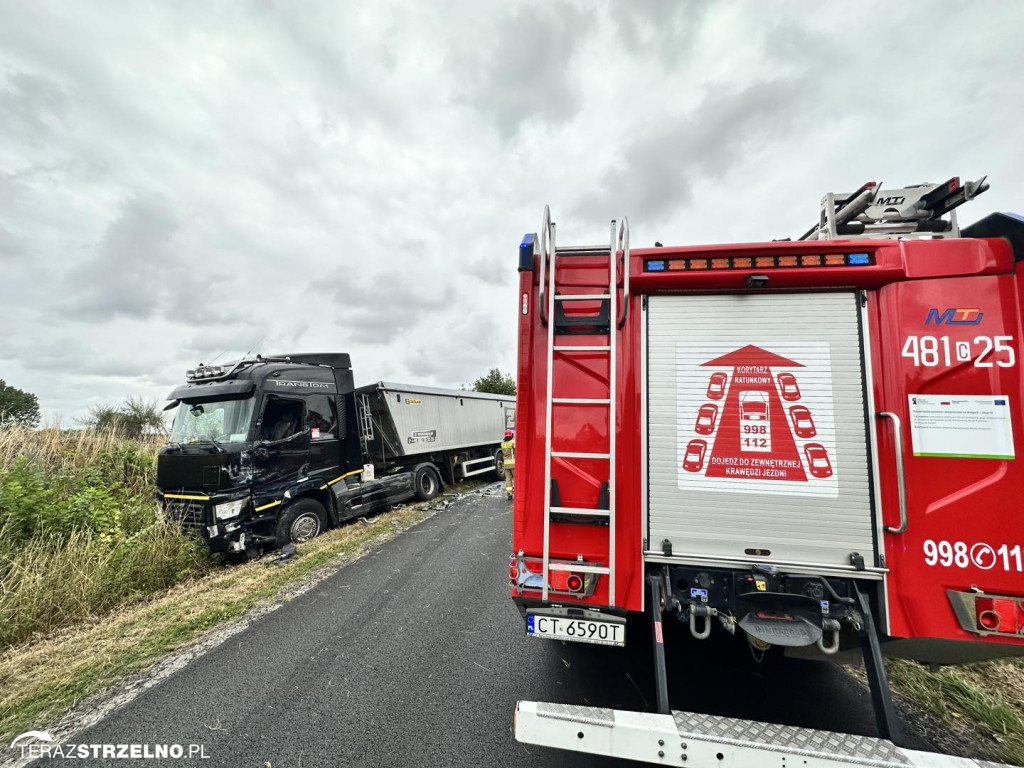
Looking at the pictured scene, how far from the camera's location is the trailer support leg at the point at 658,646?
202 cm

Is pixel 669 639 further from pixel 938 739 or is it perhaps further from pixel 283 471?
pixel 283 471

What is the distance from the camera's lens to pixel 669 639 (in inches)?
145

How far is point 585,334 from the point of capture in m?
2.63

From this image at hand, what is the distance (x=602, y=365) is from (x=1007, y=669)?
4.01m

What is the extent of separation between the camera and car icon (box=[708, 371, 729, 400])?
247 centimetres

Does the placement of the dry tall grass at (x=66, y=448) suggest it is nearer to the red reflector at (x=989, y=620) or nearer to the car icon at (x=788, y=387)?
the car icon at (x=788, y=387)

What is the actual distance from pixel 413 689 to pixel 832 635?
9.20 ft

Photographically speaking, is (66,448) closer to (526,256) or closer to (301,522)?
(301,522)

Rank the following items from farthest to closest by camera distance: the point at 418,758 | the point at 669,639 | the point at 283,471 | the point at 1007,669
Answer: the point at 283,471
the point at 669,639
the point at 1007,669
the point at 418,758

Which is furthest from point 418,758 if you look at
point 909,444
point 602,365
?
point 909,444

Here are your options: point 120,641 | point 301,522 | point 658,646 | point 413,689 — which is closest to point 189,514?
point 301,522

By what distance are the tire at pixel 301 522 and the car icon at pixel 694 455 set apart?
268 inches

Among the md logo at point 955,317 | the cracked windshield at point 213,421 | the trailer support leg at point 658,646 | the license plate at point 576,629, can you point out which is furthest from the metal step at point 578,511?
the cracked windshield at point 213,421

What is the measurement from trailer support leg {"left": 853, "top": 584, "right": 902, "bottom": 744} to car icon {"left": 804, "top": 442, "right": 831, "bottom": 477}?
0.62 meters
